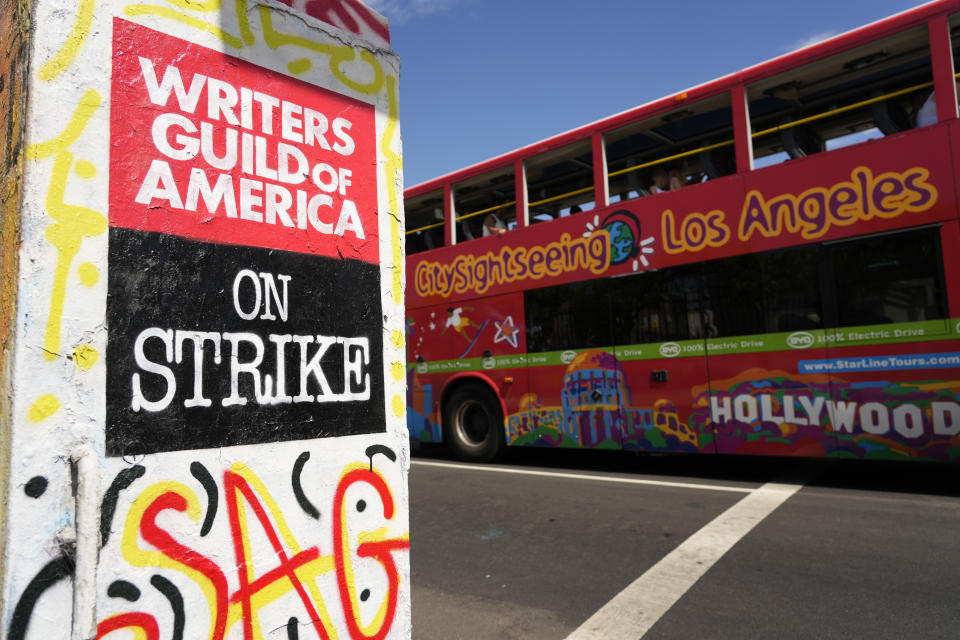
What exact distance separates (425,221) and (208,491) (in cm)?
921

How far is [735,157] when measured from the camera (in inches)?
287

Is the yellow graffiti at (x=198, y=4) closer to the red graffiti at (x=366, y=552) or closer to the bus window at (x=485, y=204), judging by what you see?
the red graffiti at (x=366, y=552)

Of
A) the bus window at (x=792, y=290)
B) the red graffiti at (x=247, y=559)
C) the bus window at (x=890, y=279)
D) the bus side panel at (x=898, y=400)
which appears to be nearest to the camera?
the red graffiti at (x=247, y=559)

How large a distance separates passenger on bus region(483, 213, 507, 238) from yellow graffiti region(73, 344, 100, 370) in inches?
313

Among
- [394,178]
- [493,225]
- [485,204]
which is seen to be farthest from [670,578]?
[485,204]

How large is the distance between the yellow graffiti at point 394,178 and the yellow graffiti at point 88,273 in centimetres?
83

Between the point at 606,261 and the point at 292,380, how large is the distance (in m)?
6.72

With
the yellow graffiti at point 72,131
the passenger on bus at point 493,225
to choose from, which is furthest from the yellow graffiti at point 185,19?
the passenger on bus at point 493,225

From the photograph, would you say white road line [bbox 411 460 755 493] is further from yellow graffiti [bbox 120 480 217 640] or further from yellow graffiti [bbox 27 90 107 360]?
yellow graffiti [bbox 27 90 107 360]

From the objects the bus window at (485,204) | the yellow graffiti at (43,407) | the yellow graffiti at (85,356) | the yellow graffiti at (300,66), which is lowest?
the yellow graffiti at (43,407)

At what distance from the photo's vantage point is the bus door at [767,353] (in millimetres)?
6594

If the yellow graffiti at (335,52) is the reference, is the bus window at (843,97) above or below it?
above

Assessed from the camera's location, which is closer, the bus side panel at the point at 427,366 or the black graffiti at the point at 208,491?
the black graffiti at the point at 208,491

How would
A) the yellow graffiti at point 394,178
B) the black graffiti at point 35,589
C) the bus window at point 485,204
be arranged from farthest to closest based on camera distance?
the bus window at point 485,204 < the yellow graffiti at point 394,178 < the black graffiti at point 35,589
